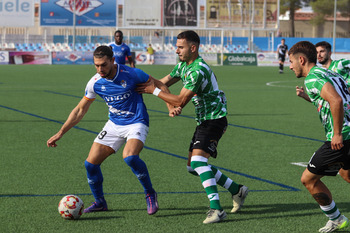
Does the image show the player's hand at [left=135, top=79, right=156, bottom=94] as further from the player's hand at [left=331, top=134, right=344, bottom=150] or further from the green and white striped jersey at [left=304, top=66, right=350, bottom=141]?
the player's hand at [left=331, top=134, right=344, bottom=150]

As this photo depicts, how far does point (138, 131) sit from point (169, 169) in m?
2.64

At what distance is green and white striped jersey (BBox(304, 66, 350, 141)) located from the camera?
584 cm

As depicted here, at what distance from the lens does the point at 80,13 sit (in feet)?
220

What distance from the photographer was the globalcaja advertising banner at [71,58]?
161 ft

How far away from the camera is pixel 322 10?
95.5 m

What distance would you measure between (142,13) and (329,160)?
61748 mm

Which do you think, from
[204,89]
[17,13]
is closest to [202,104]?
[204,89]

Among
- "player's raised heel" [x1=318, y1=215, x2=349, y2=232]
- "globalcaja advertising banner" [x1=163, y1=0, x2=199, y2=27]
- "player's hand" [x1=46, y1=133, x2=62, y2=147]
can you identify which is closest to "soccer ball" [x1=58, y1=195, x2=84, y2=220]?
"player's hand" [x1=46, y1=133, x2=62, y2=147]

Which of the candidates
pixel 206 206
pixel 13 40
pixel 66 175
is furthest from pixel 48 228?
pixel 13 40

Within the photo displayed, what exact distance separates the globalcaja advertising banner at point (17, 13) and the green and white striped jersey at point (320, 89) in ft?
215

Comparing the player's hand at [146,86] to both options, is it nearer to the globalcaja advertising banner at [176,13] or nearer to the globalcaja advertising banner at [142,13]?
the globalcaja advertising banner at [176,13]

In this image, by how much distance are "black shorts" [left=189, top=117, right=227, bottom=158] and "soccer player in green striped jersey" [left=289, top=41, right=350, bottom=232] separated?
3.59 feet

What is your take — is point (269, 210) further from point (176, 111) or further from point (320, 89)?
point (320, 89)

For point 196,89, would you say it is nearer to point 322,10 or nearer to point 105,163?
point 105,163
